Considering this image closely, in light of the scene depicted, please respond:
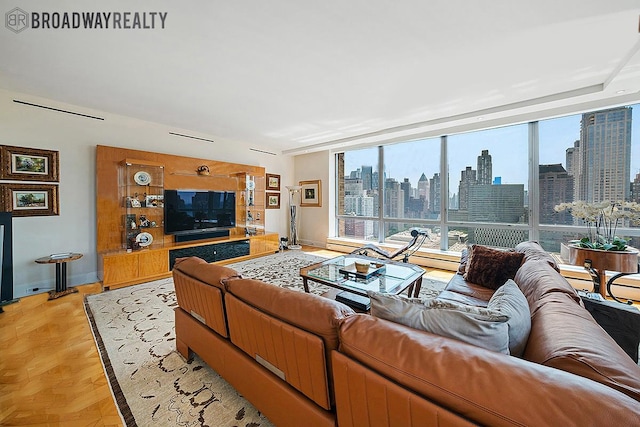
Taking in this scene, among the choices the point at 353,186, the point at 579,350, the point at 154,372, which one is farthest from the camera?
the point at 353,186

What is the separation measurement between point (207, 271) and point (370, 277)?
1.69 metres

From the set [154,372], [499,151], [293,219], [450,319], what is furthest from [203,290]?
[293,219]

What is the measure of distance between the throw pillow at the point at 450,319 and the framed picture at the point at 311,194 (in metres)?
5.43

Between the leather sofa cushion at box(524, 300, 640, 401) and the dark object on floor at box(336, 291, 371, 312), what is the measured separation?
4.03 feet

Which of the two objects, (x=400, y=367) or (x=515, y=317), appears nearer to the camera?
(x=400, y=367)

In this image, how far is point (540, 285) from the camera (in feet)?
5.14

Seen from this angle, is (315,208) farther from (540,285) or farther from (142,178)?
(540,285)

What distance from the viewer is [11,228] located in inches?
115

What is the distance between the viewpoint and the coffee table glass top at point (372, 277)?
2.41 metres

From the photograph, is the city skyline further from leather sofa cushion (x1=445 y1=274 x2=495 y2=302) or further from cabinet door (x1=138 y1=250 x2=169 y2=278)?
cabinet door (x1=138 y1=250 x2=169 y2=278)

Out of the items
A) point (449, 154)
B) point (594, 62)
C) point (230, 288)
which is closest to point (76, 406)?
point (230, 288)

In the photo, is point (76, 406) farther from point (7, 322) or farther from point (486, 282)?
point (486, 282)

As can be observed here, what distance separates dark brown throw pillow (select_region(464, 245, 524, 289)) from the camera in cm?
238

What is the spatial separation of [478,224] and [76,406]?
5256 millimetres
